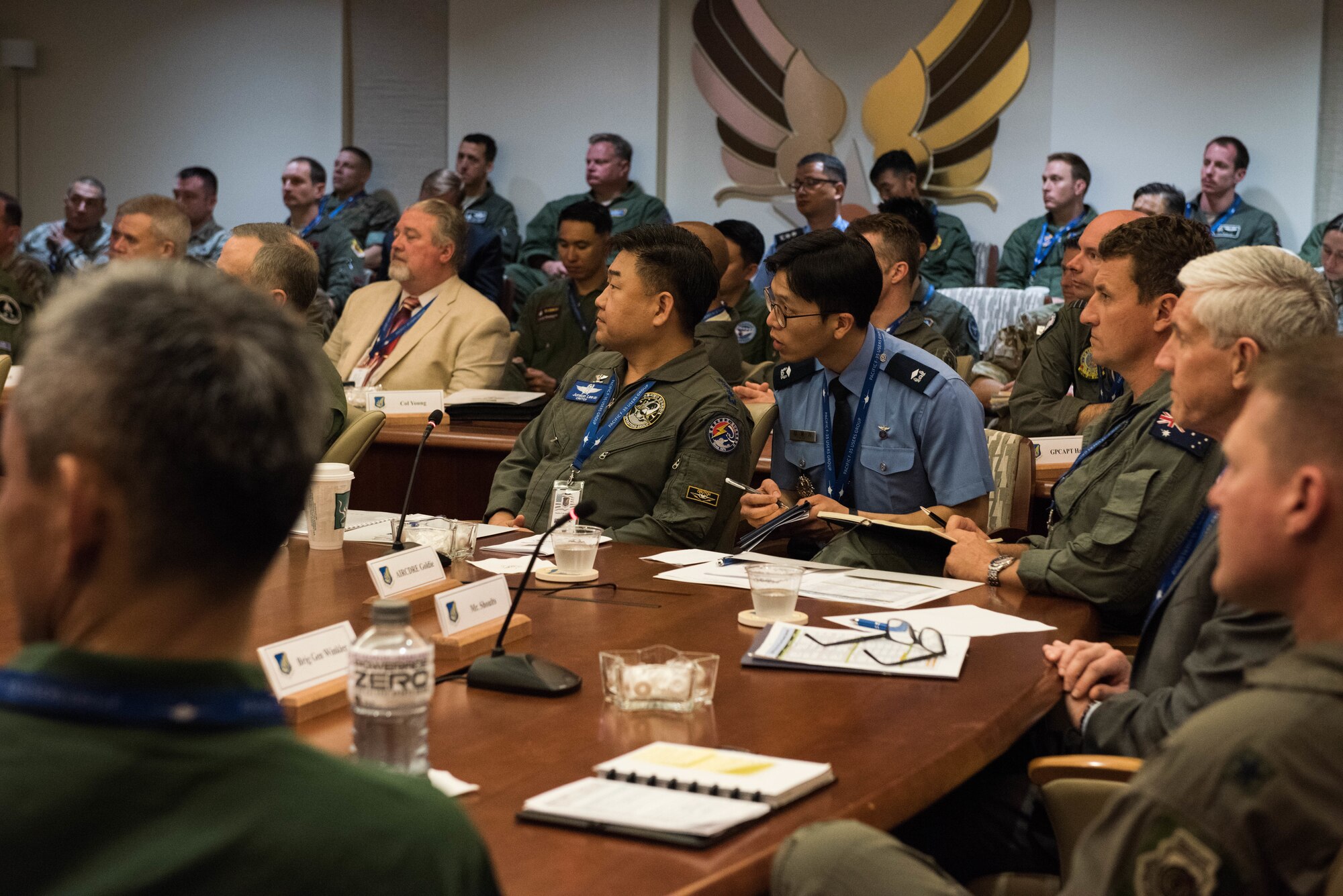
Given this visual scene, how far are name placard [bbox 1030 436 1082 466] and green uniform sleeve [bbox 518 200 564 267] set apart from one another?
5.44 metres

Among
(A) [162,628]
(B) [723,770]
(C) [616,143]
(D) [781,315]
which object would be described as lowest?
(B) [723,770]

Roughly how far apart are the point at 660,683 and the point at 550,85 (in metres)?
8.17

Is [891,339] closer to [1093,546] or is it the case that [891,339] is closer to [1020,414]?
[1093,546]

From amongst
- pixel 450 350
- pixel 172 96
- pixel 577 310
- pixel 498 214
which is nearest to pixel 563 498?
pixel 450 350

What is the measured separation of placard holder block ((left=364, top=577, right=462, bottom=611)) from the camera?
2214 mm

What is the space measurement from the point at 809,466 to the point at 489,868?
2635 millimetres

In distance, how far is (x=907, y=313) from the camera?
16.4ft

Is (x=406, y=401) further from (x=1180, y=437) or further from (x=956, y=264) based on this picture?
(x=956, y=264)

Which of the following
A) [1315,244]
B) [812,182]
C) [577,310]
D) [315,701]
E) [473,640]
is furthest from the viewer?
[1315,244]

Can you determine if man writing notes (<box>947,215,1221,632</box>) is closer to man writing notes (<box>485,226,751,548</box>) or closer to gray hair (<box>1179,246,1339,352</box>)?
gray hair (<box>1179,246,1339,352</box>)

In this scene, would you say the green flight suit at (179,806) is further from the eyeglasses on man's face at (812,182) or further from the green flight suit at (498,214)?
the green flight suit at (498,214)

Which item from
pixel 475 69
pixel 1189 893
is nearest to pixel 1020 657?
pixel 1189 893

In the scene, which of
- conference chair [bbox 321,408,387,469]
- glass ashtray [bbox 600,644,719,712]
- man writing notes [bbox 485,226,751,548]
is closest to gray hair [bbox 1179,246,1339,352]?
glass ashtray [bbox 600,644,719,712]

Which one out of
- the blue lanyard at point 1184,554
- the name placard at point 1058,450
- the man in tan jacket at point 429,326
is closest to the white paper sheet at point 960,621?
the blue lanyard at point 1184,554
